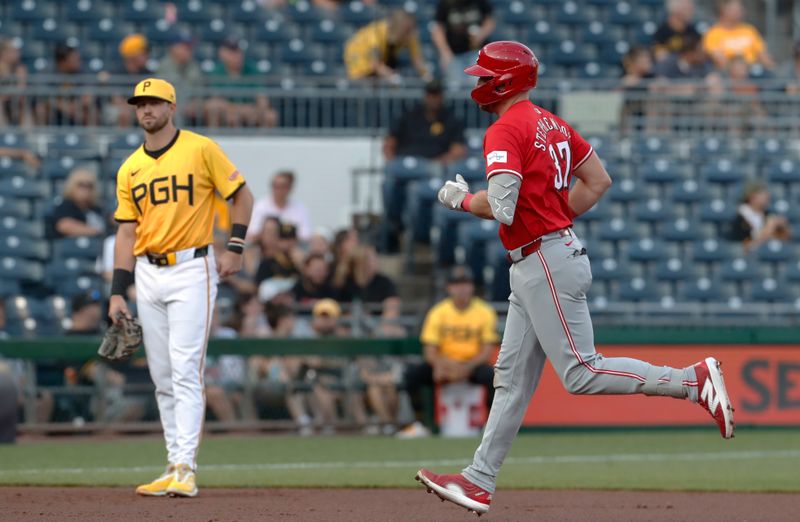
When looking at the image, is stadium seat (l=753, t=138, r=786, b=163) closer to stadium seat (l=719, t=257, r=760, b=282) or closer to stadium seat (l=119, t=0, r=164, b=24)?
stadium seat (l=719, t=257, r=760, b=282)

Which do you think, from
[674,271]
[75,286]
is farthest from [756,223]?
[75,286]

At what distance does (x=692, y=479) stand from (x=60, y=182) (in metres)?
8.41

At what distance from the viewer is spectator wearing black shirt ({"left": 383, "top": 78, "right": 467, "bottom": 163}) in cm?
1522

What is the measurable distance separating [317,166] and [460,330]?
13.5ft

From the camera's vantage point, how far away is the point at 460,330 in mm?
12750

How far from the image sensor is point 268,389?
12969mm

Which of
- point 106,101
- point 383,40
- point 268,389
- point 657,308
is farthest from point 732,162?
point 106,101

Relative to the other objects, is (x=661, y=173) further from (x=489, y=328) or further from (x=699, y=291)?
(x=489, y=328)

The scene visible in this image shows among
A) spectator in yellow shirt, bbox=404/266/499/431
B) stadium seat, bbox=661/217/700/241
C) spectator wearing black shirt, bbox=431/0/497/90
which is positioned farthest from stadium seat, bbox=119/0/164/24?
stadium seat, bbox=661/217/700/241

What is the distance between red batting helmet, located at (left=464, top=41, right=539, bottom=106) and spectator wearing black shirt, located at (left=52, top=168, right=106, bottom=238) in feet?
26.3

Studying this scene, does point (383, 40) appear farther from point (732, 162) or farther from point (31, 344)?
point (31, 344)

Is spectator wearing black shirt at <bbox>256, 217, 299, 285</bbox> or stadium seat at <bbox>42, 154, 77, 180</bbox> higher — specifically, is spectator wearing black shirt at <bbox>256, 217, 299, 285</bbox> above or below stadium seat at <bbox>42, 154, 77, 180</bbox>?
below

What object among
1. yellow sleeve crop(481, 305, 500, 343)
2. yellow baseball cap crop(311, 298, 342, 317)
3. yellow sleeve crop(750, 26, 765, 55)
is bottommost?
yellow sleeve crop(481, 305, 500, 343)

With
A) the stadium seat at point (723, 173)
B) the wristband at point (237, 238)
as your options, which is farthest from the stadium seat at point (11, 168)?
the wristband at point (237, 238)
